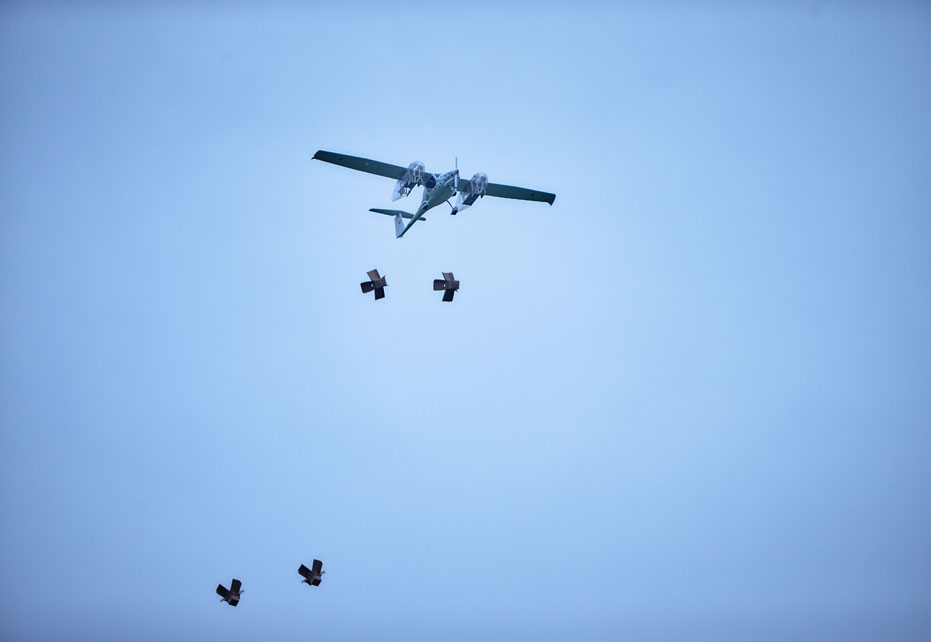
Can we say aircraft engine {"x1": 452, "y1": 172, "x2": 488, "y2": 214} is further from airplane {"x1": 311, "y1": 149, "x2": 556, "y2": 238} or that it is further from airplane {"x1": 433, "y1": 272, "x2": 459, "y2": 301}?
airplane {"x1": 433, "y1": 272, "x2": 459, "y2": 301}

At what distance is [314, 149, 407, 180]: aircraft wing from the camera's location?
38.9 metres

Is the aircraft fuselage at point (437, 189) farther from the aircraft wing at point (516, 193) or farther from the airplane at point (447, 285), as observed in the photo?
the airplane at point (447, 285)

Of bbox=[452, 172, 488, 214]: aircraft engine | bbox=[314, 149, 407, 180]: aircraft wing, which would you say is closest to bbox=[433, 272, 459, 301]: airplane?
bbox=[452, 172, 488, 214]: aircraft engine

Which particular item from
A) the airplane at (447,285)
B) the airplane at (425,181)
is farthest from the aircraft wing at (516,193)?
the airplane at (447,285)

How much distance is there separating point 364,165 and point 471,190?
6602mm

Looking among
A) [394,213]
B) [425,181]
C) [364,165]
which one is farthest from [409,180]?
[394,213]

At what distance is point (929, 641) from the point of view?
2958 inches

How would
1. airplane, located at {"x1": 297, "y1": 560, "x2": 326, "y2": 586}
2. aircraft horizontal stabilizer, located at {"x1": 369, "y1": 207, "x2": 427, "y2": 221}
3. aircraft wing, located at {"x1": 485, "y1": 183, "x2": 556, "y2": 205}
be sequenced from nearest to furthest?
airplane, located at {"x1": 297, "y1": 560, "x2": 326, "y2": 586}
aircraft wing, located at {"x1": 485, "y1": 183, "x2": 556, "y2": 205}
aircraft horizontal stabilizer, located at {"x1": 369, "y1": 207, "x2": 427, "y2": 221}

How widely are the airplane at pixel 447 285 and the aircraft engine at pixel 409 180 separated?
7798mm

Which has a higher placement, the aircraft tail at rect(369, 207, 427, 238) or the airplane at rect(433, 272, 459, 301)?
the aircraft tail at rect(369, 207, 427, 238)

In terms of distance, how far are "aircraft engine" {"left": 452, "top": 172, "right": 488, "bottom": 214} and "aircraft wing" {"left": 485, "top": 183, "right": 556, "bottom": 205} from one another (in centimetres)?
186

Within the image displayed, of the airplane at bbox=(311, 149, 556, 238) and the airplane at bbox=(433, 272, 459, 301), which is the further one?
the airplane at bbox=(311, 149, 556, 238)

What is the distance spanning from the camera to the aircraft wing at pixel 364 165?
38.9 metres

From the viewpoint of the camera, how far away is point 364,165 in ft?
131
